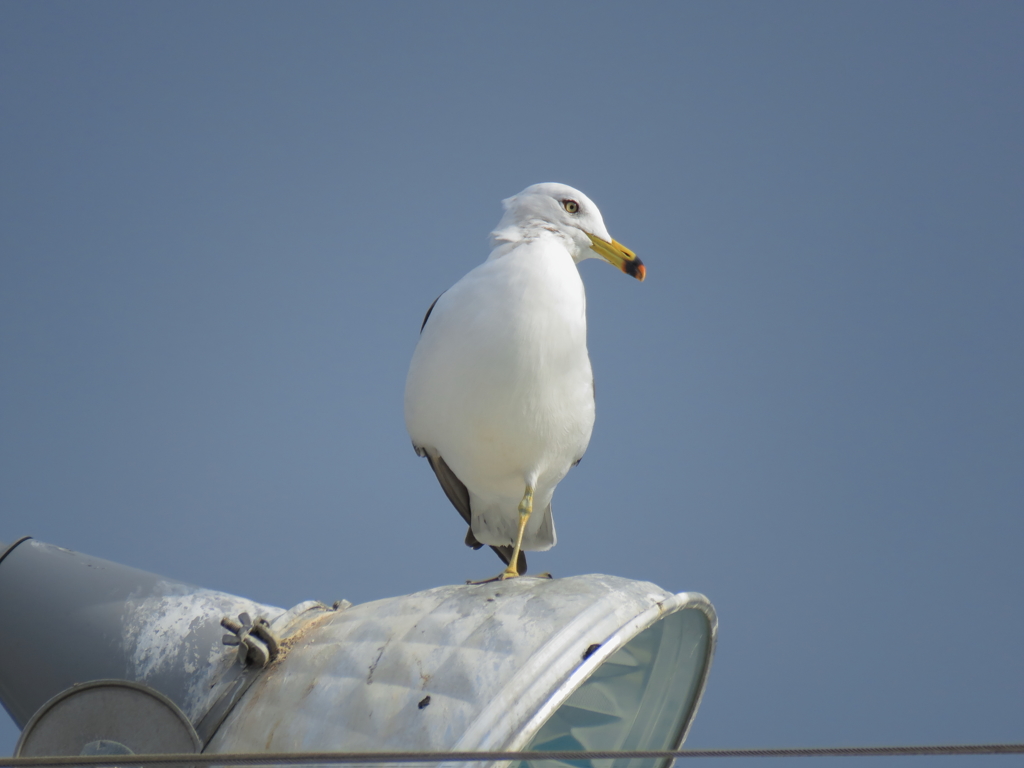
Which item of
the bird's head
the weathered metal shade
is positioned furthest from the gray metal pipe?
the bird's head

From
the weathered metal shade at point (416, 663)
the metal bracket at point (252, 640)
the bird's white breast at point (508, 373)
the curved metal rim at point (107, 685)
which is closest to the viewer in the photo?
the weathered metal shade at point (416, 663)

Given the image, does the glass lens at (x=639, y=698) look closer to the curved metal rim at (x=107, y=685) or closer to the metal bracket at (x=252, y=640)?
the metal bracket at (x=252, y=640)

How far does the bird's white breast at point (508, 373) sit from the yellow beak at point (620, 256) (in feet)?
A: 0.86

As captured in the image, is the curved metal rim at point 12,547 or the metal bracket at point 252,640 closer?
the metal bracket at point 252,640

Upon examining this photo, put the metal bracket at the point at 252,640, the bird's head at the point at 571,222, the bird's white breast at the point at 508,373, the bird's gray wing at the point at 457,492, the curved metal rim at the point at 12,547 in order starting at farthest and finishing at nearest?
the bird's gray wing at the point at 457,492 → the bird's head at the point at 571,222 → the bird's white breast at the point at 508,373 → the curved metal rim at the point at 12,547 → the metal bracket at the point at 252,640

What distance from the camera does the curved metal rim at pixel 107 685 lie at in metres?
2.24

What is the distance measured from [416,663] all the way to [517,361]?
1.35m

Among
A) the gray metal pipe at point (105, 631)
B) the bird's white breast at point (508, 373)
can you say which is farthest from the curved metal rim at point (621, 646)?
the bird's white breast at point (508, 373)

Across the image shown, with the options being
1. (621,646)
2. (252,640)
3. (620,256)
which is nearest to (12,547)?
(252,640)

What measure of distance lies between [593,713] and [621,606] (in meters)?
0.57

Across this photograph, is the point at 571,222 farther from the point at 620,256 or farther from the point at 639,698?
the point at 639,698

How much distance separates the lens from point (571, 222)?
12.9 feet

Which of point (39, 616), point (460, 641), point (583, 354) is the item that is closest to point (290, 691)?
point (460, 641)

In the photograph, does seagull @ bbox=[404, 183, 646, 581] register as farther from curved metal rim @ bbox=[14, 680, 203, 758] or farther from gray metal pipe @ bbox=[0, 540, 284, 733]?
curved metal rim @ bbox=[14, 680, 203, 758]
